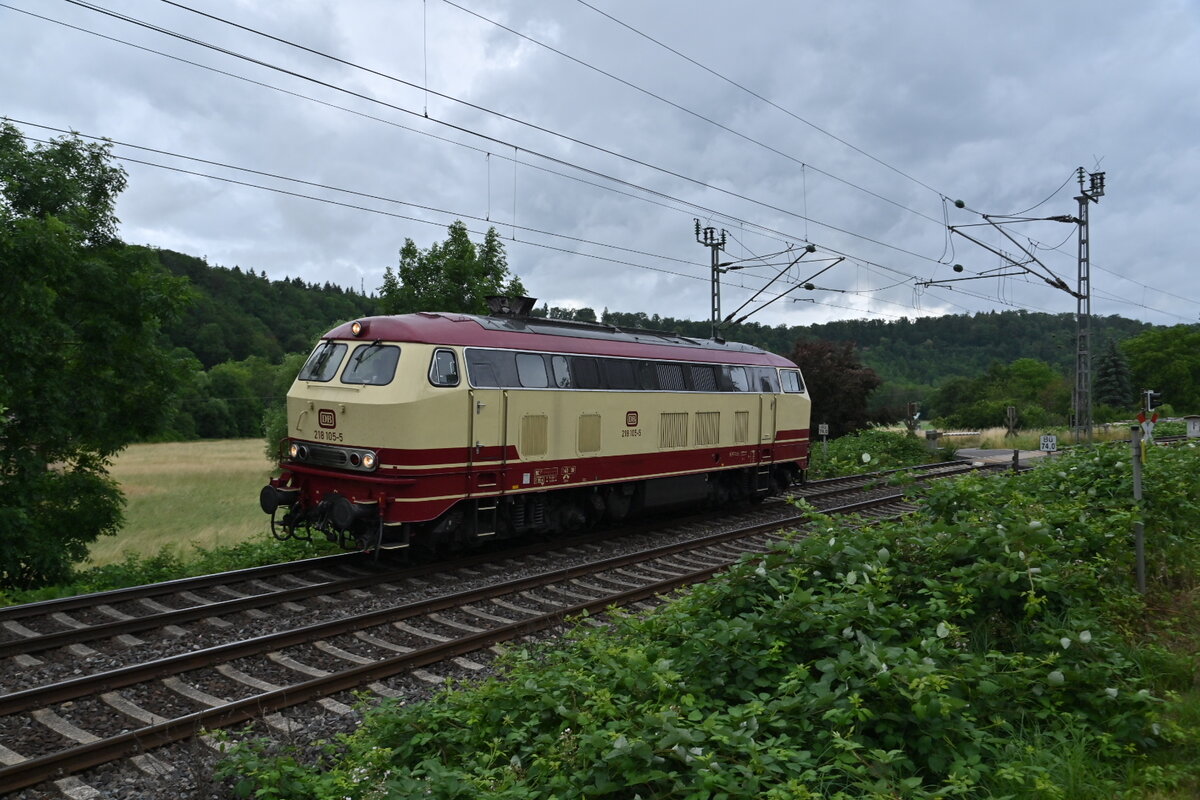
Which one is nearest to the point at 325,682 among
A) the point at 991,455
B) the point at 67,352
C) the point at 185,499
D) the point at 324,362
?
the point at 324,362

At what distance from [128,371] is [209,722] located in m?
9.80

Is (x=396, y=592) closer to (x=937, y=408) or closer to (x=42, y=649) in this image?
(x=42, y=649)

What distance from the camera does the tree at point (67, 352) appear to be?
37.6 feet

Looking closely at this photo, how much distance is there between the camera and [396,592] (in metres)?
9.52

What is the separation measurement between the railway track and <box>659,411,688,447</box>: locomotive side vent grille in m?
2.88

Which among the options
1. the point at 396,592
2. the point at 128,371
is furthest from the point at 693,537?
the point at 128,371

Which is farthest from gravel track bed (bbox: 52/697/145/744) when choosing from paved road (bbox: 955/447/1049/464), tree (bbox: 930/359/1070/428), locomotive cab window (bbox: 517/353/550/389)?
tree (bbox: 930/359/1070/428)

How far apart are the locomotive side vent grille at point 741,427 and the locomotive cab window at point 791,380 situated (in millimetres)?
2119

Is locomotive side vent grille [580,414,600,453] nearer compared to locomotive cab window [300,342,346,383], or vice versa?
locomotive cab window [300,342,346,383]

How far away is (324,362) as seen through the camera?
1112cm

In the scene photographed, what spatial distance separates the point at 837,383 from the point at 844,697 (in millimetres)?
29952

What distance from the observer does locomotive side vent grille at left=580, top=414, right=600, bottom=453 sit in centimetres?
1232

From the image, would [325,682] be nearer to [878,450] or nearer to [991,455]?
[878,450]

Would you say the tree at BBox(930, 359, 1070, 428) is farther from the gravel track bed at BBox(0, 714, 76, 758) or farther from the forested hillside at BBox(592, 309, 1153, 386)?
the gravel track bed at BBox(0, 714, 76, 758)
